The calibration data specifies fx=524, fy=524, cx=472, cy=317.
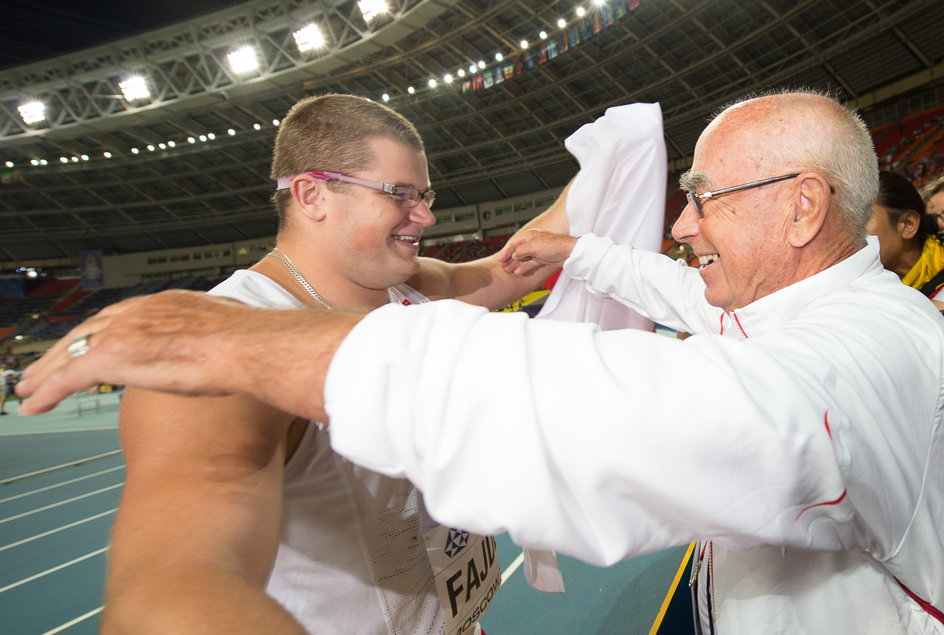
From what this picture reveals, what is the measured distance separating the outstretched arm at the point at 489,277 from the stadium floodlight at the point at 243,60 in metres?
22.5

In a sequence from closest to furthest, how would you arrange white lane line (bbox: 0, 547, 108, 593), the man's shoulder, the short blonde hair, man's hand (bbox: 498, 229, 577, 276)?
1. the man's shoulder
2. the short blonde hair
3. man's hand (bbox: 498, 229, 577, 276)
4. white lane line (bbox: 0, 547, 108, 593)

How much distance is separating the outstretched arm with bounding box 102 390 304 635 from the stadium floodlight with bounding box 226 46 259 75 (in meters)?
23.8

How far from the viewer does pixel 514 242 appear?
2.57m

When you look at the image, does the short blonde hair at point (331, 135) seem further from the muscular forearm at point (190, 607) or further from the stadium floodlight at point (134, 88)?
the stadium floodlight at point (134, 88)

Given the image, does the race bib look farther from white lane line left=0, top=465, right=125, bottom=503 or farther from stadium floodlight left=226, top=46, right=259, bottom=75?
stadium floodlight left=226, top=46, right=259, bottom=75

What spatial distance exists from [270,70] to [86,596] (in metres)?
21.2

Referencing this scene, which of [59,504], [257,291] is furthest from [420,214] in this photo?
[59,504]

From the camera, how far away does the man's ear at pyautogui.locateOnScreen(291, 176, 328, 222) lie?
5.41 feet

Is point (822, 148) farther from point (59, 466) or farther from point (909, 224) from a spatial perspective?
point (59, 466)

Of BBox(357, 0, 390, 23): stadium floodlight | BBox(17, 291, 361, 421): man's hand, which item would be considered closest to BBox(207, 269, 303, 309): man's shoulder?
BBox(17, 291, 361, 421): man's hand

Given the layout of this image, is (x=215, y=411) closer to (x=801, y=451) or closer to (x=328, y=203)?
(x=328, y=203)

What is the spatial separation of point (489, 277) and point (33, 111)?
31503 mm

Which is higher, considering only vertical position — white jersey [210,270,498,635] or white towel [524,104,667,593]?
white towel [524,104,667,593]

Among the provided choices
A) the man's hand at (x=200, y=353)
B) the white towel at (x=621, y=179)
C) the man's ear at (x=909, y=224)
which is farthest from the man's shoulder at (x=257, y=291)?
the man's ear at (x=909, y=224)
